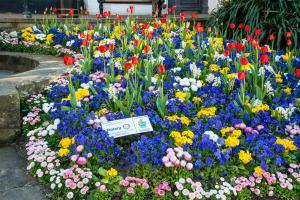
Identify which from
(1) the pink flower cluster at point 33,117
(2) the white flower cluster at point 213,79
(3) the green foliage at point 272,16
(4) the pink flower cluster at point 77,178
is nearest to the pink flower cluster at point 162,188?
(4) the pink flower cluster at point 77,178

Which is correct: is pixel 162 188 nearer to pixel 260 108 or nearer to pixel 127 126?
pixel 127 126

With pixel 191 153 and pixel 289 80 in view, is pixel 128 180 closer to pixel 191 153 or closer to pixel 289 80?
pixel 191 153

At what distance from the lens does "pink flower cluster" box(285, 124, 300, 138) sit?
2.66 m

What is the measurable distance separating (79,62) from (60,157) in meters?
1.76

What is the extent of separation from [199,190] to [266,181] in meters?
0.46

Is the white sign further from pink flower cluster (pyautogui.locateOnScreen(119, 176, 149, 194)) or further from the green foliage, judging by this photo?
the green foliage

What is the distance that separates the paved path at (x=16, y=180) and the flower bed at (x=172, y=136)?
0.07m

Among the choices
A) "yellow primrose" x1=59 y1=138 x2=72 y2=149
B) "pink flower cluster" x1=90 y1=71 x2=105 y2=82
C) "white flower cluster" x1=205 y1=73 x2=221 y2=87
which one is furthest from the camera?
"pink flower cluster" x1=90 y1=71 x2=105 y2=82

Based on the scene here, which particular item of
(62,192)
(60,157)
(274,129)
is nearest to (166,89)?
(274,129)

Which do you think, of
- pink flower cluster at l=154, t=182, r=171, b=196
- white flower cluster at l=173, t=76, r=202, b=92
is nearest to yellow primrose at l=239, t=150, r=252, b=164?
pink flower cluster at l=154, t=182, r=171, b=196

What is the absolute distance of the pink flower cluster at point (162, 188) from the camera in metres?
2.09

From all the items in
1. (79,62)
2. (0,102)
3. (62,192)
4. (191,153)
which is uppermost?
(79,62)

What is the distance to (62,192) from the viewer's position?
7.25 ft

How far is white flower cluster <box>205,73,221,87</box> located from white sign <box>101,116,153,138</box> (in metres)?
1.07
